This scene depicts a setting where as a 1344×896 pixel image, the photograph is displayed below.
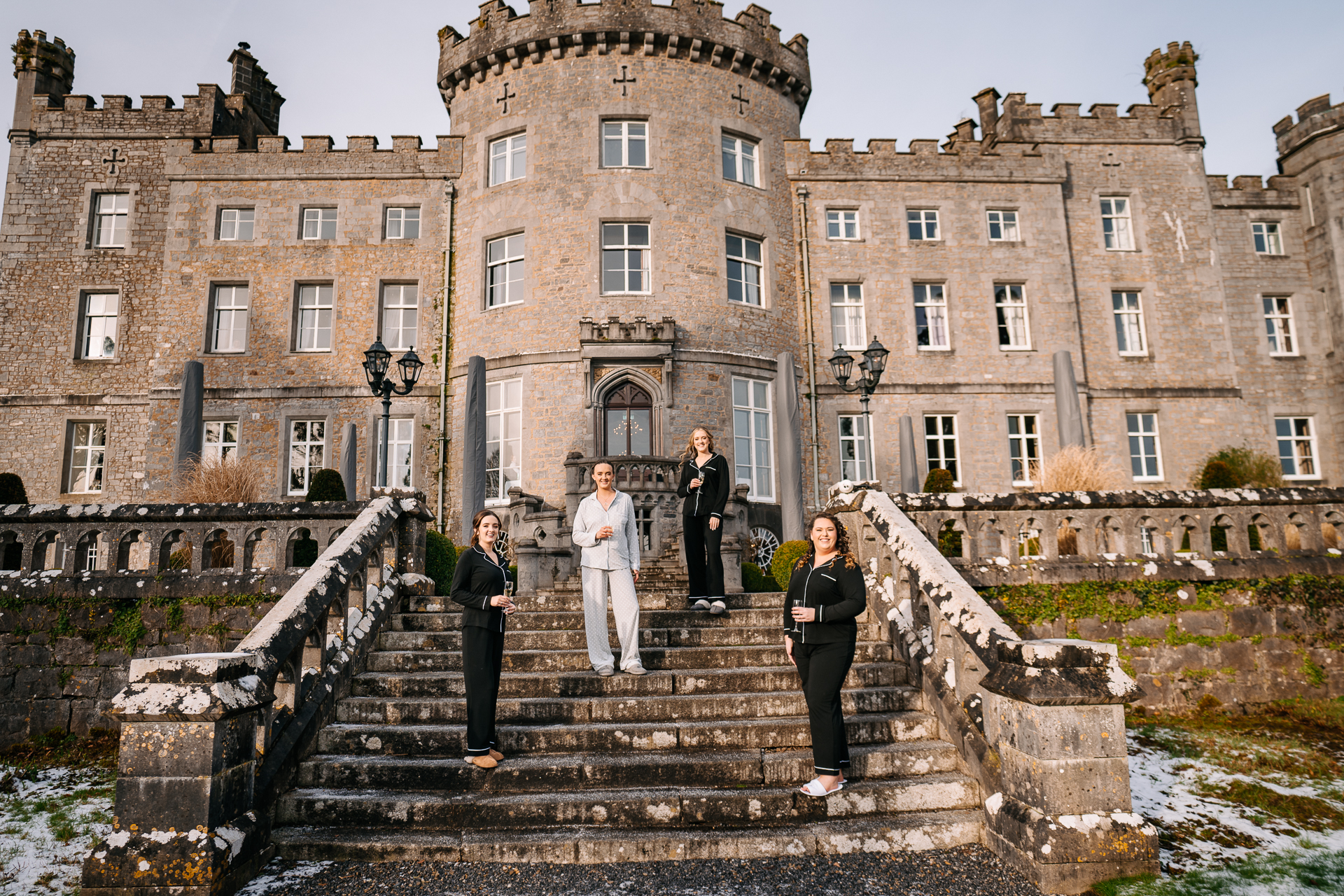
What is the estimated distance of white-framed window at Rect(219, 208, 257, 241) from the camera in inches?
706

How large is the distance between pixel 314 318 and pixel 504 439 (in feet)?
18.8

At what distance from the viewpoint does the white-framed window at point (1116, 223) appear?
1925 centimetres

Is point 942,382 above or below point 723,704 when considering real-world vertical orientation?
above

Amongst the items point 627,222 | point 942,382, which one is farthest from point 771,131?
point 942,382

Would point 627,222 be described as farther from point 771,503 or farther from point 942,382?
point 942,382

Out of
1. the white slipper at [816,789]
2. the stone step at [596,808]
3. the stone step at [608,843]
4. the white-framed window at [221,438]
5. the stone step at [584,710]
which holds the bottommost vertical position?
the stone step at [608,843]

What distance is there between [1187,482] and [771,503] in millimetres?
10221

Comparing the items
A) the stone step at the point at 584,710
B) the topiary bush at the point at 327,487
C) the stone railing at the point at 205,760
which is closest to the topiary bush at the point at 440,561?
the topiary bush at the point at 327,487

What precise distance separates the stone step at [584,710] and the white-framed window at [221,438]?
13842 millimetres

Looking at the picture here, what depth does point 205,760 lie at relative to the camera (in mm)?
4000

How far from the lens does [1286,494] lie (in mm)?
7559

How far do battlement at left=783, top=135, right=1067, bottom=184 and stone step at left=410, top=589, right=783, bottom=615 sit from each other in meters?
13.6

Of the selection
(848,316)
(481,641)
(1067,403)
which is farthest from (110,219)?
(1067,403)

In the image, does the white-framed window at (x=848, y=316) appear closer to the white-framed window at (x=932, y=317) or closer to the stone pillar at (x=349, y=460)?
the white-framed window at (x=932, y=317)
